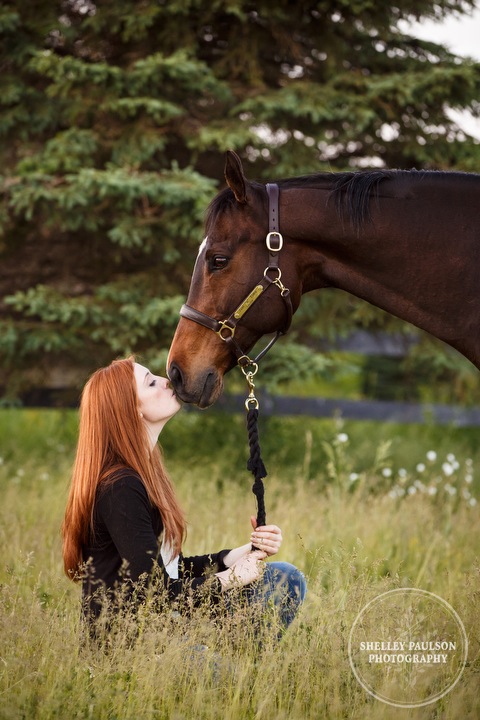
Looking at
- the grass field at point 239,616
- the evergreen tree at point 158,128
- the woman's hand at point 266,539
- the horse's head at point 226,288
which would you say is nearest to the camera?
the grass field at point 239,616

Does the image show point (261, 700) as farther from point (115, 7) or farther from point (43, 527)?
point (115, 7)

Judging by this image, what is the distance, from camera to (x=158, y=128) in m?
6.23

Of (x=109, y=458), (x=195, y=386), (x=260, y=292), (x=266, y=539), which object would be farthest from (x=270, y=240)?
(x=266, y=539)

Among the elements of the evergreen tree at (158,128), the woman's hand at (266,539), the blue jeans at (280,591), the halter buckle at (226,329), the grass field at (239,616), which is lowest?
the grass field at (239,616)

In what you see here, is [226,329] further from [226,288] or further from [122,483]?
[122,483]

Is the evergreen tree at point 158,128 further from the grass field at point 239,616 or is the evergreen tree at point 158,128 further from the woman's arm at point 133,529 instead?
the woman's arm at point 133,529

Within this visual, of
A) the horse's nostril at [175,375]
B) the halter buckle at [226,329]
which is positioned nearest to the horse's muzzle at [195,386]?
the horse's nostril at [175,375]

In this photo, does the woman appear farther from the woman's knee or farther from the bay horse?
the bay horse

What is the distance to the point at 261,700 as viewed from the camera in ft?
7.91

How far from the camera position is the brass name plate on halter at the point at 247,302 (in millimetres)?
2973

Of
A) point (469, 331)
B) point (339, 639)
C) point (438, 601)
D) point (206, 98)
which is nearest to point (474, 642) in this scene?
point (438, 601)

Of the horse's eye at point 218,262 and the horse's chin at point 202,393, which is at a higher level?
the horse's eye at point 218,262

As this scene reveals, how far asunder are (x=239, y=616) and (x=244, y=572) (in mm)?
167

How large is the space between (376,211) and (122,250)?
12.9ft
